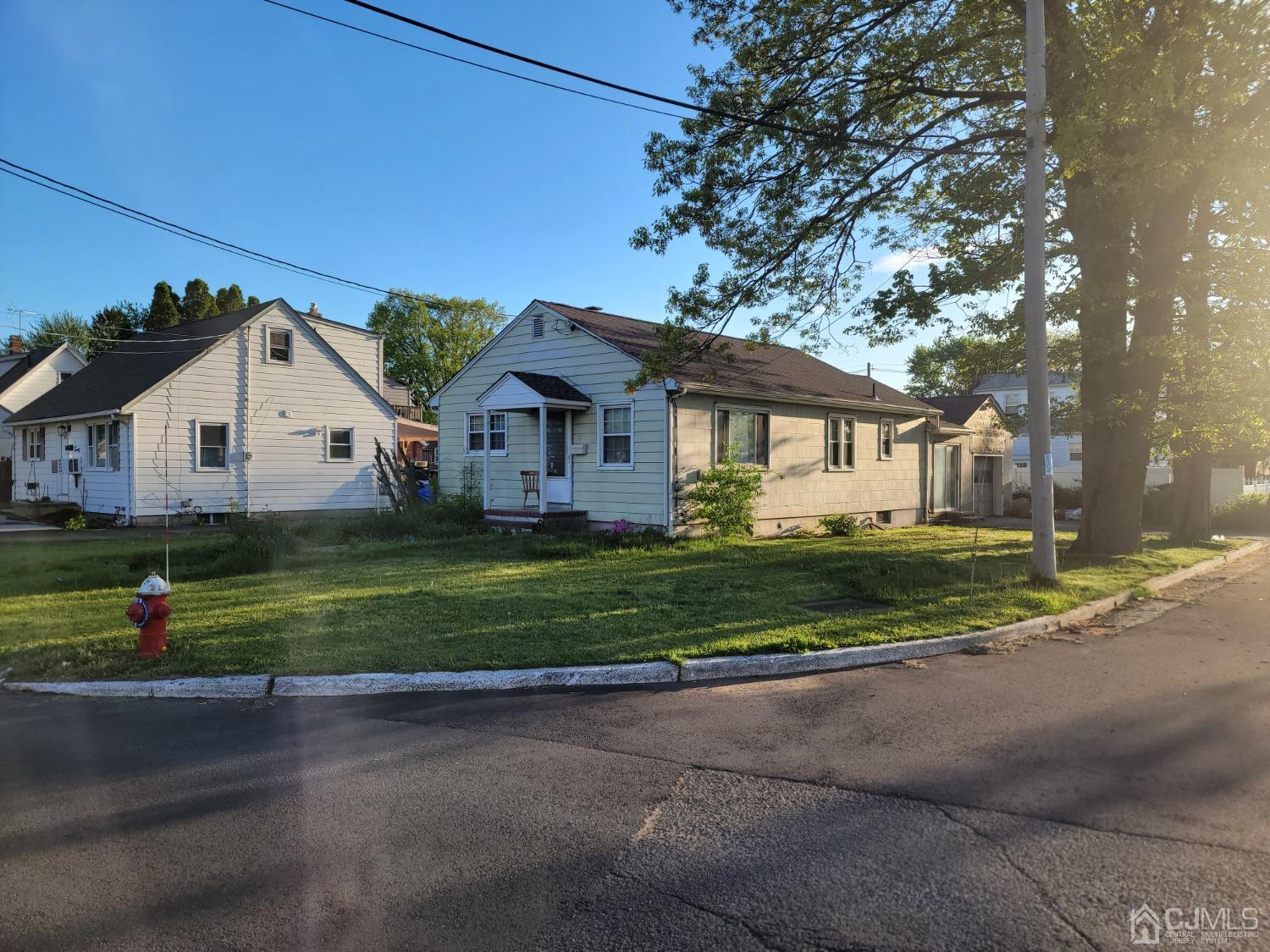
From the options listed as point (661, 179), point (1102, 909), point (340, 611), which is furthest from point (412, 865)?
point (661, 179)

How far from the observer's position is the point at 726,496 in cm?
1595

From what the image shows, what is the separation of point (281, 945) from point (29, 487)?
96.8ft

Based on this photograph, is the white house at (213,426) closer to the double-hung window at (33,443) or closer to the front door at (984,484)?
the double-hung window at (33,443)

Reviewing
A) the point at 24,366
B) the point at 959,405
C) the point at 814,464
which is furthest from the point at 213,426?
the point at 959,405

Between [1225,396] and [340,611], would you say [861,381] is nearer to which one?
[1225,396]

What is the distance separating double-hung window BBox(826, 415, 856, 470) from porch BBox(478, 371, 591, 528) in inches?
263

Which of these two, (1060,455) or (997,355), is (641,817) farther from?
(1060,455)

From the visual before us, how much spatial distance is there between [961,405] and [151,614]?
27.0 metres

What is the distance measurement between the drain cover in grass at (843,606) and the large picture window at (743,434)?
7.51m

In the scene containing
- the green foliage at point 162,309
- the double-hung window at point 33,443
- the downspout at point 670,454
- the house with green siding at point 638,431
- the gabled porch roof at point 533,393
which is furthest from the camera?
the green foliage at point 162,309

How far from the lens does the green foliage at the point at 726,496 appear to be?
629 inches

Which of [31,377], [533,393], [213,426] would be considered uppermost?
[31,377]

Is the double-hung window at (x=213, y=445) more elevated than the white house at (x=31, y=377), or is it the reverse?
the white house at (x=31, y=377)

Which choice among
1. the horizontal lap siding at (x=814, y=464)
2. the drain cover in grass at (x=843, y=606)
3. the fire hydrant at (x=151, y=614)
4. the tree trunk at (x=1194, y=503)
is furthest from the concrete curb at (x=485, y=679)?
the tree trunk at (x=1194, y=503)
